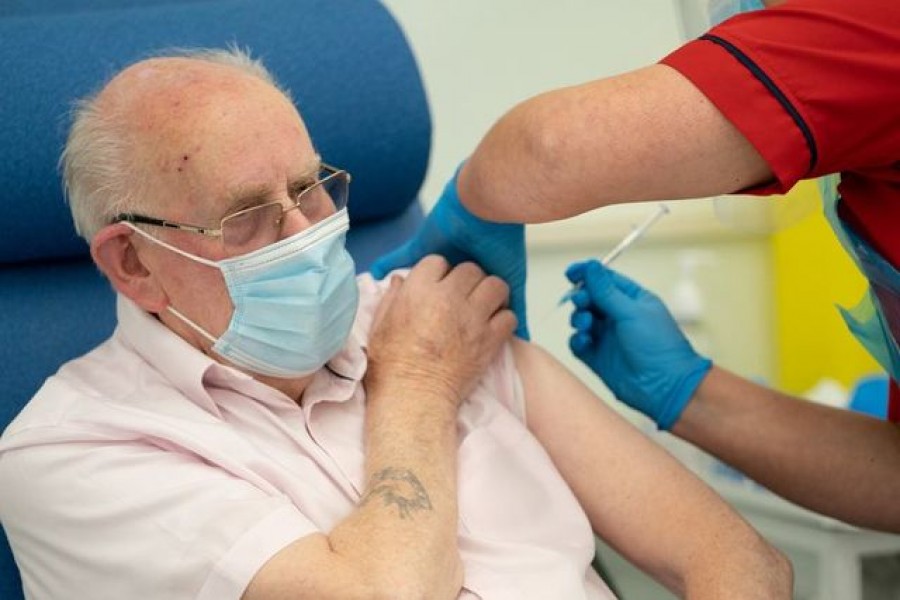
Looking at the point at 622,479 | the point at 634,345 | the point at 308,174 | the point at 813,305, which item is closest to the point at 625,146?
the point at 308,174

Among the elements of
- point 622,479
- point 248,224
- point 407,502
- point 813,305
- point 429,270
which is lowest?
point 813,305

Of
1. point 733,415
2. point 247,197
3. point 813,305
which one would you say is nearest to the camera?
point 247,197

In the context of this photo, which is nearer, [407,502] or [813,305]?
[407,502]

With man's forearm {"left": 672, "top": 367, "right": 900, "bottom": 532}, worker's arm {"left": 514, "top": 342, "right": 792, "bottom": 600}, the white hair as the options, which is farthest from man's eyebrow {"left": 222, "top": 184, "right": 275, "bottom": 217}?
man's forearm {"left": 672, "top": 367, "right": 900, "bottom": 532}

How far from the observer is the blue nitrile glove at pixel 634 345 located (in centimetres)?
195

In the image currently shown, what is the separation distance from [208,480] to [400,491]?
0.24m

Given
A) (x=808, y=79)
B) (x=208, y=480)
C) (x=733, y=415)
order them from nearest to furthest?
1. (x=808, y=79)
2. (x=208, y=480)
3. (x=733, y=415)

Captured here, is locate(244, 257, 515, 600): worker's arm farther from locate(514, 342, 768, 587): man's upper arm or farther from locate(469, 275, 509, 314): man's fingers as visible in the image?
locate(514, 342, 768, 587): man's upper arm

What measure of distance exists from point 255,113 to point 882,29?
80cm

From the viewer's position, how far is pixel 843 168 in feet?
4.37

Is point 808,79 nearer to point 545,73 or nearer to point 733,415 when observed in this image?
point 733,415

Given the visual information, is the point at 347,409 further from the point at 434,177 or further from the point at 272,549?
the point at 434,177

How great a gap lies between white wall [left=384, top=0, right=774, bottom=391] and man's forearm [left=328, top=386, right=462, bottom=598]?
4.28 ft

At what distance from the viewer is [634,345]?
77.1 inches
